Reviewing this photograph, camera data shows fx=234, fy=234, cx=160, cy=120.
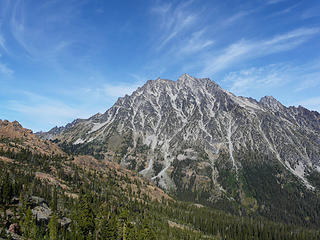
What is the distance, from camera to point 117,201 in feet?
630

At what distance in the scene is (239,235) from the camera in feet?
614

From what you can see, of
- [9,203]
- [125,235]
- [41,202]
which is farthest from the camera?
[41,202]

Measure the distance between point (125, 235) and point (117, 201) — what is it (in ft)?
329

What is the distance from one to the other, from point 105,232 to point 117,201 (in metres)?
98.9

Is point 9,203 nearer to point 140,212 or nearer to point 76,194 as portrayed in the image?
point 76,194

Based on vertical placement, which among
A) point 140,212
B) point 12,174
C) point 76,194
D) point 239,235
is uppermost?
point 12,174

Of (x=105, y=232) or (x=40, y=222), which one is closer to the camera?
(x=105, y=232)

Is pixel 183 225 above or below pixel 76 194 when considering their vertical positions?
below

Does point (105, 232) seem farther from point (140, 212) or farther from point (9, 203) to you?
point (140, 212)

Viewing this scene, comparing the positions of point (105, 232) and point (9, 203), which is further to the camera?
point (9, 203)

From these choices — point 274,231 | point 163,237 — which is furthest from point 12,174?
point 274,231

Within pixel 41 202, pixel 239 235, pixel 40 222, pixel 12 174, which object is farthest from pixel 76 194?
pixel 239 235

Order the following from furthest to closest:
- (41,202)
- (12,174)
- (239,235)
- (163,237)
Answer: (239,235)
(12,174)
(163,237)
(41,202)

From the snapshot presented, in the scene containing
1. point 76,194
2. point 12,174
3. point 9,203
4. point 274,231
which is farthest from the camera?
point 274,231
